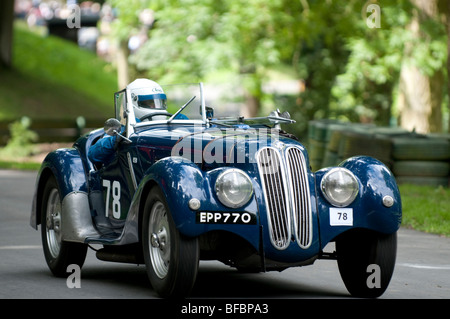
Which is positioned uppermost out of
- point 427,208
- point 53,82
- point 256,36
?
point 256,36

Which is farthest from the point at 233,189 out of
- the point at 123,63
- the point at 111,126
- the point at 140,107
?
the point at 123,63

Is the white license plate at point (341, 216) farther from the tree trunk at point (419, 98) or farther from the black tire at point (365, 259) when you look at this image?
the tree trunk at point (419, 98)

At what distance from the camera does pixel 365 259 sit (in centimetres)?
757

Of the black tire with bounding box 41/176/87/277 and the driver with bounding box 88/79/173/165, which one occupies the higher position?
the driver with bounding box 88/79/173/165

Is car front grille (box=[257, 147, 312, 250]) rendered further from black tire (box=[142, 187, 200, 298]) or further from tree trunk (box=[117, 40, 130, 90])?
tree trunk (box=[117, 40, 130, 90])

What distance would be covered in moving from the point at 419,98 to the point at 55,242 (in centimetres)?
1637

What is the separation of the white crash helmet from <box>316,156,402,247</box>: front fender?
2160 millimetres

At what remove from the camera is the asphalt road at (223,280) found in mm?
7672

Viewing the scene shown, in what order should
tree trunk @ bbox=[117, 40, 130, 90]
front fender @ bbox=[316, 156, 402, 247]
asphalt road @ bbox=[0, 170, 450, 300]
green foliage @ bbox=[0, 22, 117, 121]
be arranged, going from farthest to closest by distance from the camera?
1. tree trunk @ bbox=[117, 40, 130, 90]
2. green foliage @ bbox=[0, 22, 117, 121]
3. asphalt road @ bbox=[0, 170, 450, 300]
4. front fender @ bbox=[316, 156, 402, 247]

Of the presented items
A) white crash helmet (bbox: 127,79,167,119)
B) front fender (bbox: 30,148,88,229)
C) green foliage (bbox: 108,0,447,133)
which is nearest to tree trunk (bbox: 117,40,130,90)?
green foliage (bbox: 108,0,447,133)

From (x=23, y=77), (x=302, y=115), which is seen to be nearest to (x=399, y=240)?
(x=302, y=115)

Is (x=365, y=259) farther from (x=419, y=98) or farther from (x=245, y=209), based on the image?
(x=419, y=98)

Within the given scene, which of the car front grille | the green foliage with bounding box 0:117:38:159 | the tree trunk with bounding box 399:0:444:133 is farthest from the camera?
the green foliage with bounding box 0:117:38:159

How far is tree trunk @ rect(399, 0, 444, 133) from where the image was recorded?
2369cm
